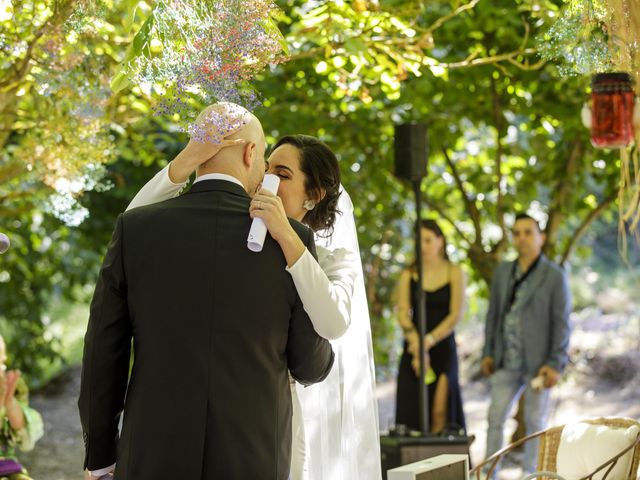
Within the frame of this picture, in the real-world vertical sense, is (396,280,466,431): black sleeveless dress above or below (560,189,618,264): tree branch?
below

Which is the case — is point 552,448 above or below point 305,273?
below

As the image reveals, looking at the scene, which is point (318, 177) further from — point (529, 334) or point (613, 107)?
point (529, 334)

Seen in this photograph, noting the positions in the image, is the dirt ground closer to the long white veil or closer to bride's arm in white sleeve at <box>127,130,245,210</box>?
the long white veil

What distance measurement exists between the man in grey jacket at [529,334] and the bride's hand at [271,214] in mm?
3786

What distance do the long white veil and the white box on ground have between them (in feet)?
0.90

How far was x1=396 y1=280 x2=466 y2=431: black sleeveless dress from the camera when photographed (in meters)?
6.27

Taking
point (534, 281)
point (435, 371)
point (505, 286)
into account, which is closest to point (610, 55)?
point (534, 281)

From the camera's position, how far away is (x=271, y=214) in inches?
94.5

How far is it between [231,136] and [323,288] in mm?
440

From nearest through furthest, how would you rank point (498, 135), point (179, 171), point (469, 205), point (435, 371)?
point (179, 171) → point (435, 371) → point (498, 135) → point (469, 205)

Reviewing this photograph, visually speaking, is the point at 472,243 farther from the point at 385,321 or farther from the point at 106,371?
the point at 106,371

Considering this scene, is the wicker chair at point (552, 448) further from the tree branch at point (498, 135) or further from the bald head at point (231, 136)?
the tree branch at point (498, 135)

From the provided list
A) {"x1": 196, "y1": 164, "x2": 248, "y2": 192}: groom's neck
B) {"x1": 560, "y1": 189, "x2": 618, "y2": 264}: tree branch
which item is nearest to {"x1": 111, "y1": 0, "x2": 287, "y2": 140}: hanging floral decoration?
{"x1": 196, "y1": 164, "x2": 248, "y2": 192}: groom's neck

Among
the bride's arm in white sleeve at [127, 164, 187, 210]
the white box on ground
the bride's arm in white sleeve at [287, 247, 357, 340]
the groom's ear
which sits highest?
the groom's ear
